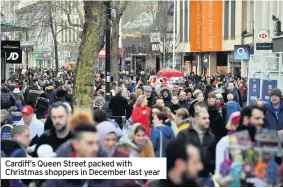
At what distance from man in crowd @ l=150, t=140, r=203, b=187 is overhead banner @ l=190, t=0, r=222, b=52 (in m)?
50.0

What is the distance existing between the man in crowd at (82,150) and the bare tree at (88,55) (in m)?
8.27

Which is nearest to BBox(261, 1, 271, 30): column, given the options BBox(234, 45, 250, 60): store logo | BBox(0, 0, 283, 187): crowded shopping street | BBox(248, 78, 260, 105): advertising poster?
BBox(0, 0, 283, 187): crowded shopping street

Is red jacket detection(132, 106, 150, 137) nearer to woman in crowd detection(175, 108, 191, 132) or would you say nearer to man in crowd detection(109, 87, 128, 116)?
woman in crowd detection(175, 108, 191, 132)

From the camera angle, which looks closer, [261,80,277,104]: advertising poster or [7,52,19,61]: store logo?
[7,52,19,61]: store logo

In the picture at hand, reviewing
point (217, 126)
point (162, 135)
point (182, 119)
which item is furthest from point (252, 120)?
point (217, 126)

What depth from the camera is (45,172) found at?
612cm

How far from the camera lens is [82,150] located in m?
5.13

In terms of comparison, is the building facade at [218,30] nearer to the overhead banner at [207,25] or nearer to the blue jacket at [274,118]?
the overhead banner at [207,25]

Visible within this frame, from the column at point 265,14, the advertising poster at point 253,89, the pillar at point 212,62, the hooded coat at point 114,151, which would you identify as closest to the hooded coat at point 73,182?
the hooded coat at point 114,151

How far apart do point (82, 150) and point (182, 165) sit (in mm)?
784

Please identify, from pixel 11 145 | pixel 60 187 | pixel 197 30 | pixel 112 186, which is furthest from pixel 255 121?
pixel 197 30

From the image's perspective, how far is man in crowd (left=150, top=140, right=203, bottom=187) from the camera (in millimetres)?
4820

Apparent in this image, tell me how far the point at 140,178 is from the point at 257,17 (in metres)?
37.8

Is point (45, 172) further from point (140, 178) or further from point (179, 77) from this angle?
point (179, 77)
